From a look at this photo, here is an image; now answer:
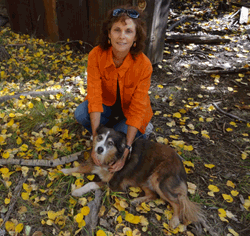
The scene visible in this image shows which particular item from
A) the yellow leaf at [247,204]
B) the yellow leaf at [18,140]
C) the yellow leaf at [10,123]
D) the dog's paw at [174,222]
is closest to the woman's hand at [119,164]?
the dog's paw at [174,222]

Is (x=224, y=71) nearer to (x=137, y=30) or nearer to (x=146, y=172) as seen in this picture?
(x=137, y=30)

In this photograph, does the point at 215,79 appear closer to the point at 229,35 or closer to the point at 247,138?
the point at 247,138

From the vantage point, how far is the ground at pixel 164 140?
2.39m

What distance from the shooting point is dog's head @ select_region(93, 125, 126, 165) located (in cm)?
244

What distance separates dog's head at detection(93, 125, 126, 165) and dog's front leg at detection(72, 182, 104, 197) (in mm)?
411

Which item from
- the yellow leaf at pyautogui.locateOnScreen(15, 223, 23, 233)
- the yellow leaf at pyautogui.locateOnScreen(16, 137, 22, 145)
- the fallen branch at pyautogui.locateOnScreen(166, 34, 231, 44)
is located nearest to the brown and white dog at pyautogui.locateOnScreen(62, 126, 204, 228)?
the yellow leaf at pyautogui.locateOnScreen(15, 223, 23, 233)

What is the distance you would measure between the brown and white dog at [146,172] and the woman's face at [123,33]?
105 cm

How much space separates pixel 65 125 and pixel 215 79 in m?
3.83

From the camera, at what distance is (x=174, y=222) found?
2.36m

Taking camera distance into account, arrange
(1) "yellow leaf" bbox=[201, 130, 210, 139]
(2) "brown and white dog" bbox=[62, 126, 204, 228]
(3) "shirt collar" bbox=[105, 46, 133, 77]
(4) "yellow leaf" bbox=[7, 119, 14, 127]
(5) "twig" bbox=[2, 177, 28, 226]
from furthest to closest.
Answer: (1) "yellow leaf" bbox=[201, 130, 210, 139], (4) "yellow leaf" bbox=[7, 119, 14, 127], (3) "shirt collar" bbox=[105, 46, 133, 77], (2) "brown and white dog" bbox=[62, 126, 204, 228], (5) "twig" bbox=[2, 177, 28, 226]

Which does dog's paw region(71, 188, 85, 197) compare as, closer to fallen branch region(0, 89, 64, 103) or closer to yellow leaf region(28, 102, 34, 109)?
yellow leaf region(28, 102, 34, 109)

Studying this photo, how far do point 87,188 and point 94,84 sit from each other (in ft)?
4.69

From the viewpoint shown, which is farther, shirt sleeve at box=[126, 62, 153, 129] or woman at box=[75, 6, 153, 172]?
shirt sleeve at box=[126, 62, 153, 129]

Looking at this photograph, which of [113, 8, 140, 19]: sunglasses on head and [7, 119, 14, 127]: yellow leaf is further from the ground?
[113, 8, 140, 19]: sunglasses on head
